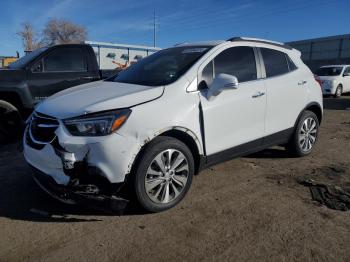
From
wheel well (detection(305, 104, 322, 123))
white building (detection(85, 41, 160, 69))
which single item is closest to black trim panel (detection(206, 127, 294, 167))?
wheel well (detection(305, 104, 322, 123))

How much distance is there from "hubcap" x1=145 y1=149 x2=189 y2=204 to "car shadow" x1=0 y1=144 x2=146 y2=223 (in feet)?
0.79

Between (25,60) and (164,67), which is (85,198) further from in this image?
(25,60)

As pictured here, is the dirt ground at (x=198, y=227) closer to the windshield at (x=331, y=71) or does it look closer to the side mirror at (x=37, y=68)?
the side mirror at (x=37, y=68)

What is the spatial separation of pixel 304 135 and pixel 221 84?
239 centimetres

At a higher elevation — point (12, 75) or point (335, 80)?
point (12, 75)

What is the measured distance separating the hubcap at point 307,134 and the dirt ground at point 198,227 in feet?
2.90

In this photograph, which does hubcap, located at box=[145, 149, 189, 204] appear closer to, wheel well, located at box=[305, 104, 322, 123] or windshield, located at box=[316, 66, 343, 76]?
wheel well, located at box=[305, 104, 322, 123]

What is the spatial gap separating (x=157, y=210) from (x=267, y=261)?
1.28 meters

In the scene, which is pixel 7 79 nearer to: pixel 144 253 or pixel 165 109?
pixel 165 109

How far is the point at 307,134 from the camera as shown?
591 cm

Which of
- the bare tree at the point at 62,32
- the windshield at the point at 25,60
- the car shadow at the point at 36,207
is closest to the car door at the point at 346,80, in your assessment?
the windshield at the point at 25,60

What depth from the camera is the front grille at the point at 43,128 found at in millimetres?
3617

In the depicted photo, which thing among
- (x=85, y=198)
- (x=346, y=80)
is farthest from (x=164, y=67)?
(x=346, y=80)

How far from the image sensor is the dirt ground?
3.13 meters
